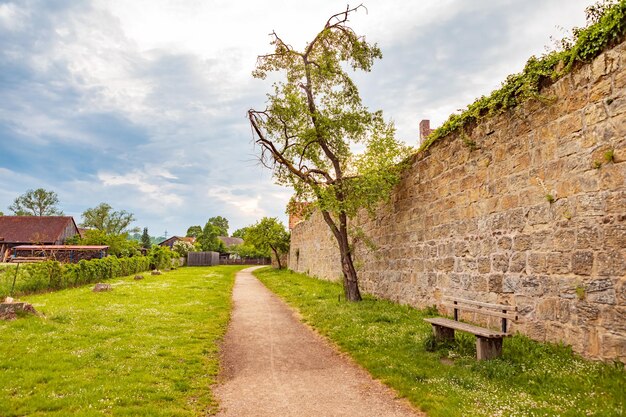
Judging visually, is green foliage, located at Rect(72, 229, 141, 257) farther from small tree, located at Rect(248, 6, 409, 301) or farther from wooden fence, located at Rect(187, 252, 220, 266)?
small tree, located at Rect(248, 6, 409, 301)

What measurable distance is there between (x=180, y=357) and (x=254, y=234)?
32.1m

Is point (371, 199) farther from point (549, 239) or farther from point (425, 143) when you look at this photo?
point (549, 239)

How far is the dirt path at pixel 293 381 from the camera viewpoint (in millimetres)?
4629

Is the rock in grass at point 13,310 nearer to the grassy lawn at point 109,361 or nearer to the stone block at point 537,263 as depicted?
the grassy lawn at point 109,361

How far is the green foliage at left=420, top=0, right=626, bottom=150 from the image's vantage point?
529 cm

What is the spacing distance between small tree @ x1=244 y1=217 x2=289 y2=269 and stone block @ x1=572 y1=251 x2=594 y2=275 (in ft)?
110

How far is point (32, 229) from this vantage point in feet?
155

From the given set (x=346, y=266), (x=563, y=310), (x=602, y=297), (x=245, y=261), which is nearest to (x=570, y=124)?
(x=602, y=297)

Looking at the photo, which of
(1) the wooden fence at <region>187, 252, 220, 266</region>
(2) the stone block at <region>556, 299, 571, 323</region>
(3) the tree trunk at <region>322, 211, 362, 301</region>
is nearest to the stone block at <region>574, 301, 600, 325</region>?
(2) the stone block at <region>556, 299, 571, 323</region>

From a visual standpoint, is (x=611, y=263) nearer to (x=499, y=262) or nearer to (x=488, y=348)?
(x=488, y=348)

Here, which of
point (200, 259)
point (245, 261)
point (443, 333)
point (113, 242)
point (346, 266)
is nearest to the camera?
point (443, 333)

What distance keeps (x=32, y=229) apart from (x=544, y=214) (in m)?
56.1

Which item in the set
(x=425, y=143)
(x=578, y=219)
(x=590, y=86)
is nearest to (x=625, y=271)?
(x=578, y=219)

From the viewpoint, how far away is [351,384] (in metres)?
→ 5.49
